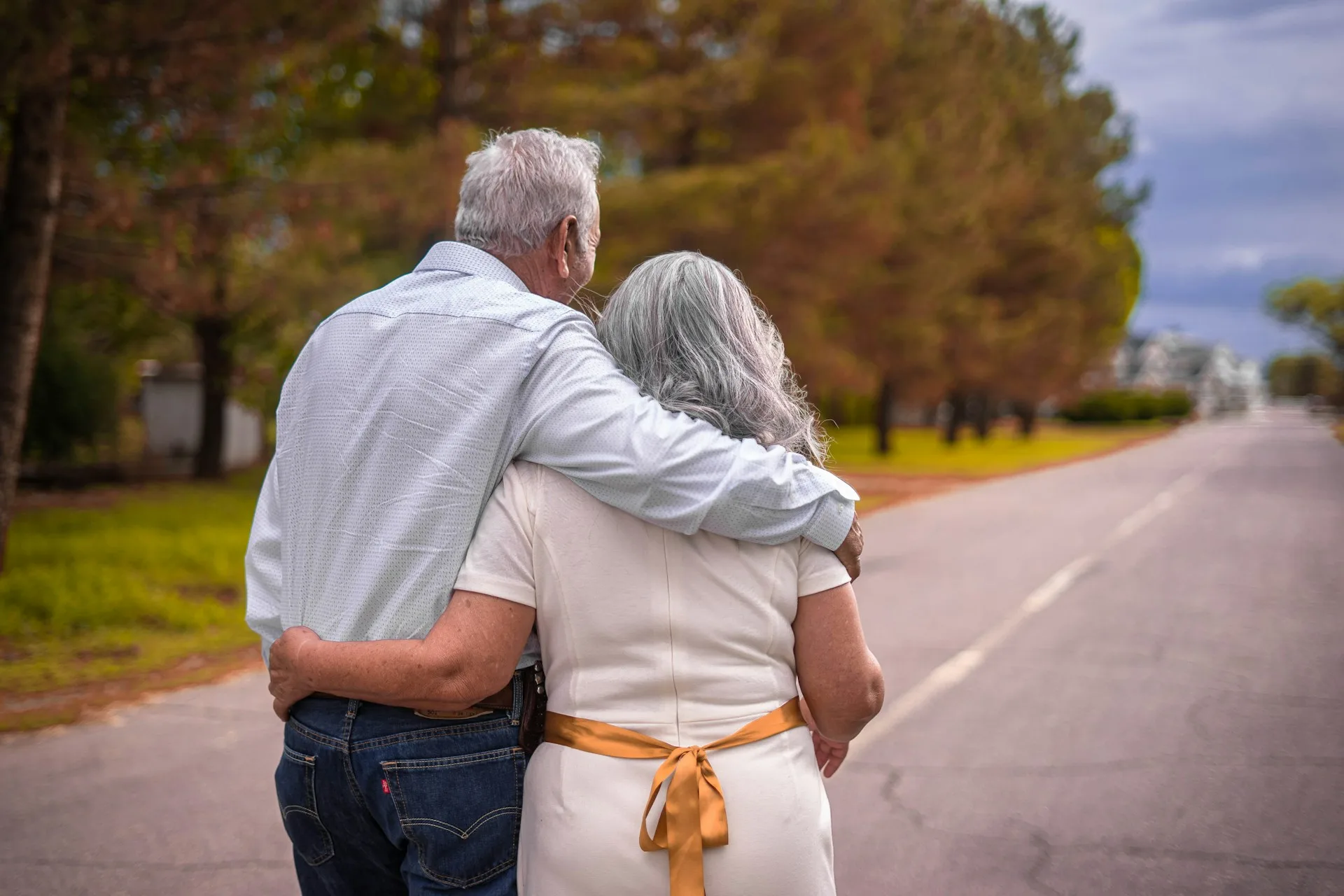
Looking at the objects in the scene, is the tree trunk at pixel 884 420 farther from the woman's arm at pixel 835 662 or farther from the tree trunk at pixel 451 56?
the woman's arm at pixel 835 662

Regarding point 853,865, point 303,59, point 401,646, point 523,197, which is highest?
point 303,59

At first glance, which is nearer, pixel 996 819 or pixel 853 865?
pixel 853 865

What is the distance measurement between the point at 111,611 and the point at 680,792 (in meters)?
7.89

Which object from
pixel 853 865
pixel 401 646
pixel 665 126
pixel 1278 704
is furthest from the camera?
pixel 665 126

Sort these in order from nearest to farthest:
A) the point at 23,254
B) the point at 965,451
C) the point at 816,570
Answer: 1. the point at 816,570
2. the point at 23,254
3. the point at 965,451

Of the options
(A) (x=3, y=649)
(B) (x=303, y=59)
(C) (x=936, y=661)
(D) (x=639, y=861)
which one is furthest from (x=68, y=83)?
(D) (x=639, y=861)

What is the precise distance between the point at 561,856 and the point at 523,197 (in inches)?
42.8

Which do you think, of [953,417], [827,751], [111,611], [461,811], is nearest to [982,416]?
[953,417]

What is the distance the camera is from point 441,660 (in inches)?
69.0

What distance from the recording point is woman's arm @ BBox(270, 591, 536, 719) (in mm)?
1761

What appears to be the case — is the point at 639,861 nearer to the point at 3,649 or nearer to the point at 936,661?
the point at 936,661

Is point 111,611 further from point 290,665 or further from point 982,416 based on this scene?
point 982,416

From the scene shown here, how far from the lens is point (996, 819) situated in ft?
14.9

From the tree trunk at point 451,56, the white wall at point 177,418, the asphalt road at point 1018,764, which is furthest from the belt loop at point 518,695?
the white wall at point 177,418
